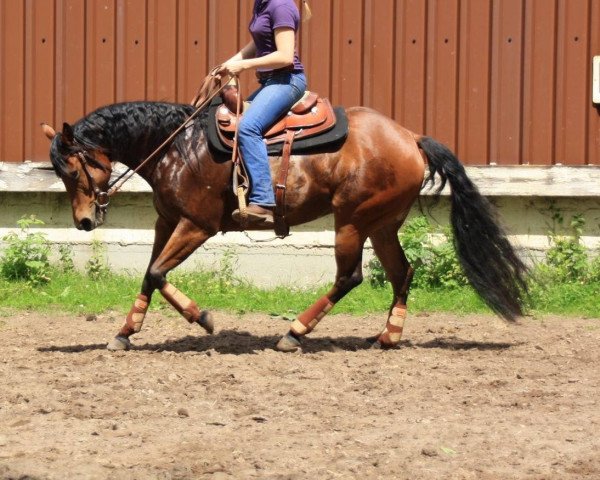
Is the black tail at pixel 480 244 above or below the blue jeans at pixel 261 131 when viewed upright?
below

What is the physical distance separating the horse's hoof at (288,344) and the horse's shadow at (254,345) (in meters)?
0.13

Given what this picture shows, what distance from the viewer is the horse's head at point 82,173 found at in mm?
8094

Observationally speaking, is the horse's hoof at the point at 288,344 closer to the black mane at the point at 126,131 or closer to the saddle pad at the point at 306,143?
the saddle pad at the point at 306,143

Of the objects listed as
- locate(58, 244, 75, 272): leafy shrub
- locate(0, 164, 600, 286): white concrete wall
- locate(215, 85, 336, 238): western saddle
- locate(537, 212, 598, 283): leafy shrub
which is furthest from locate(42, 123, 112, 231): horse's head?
locate(537, 212, 598, 283): leafy shrub

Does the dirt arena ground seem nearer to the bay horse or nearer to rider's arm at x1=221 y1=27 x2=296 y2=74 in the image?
the bay horse

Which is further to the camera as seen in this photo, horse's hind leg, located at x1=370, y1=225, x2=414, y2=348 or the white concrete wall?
the white concrete wall

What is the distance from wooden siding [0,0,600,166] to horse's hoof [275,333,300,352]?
3420 mm

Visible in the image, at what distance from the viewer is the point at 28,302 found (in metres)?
10.5

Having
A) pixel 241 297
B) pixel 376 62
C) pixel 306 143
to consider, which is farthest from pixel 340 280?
pixel 376 62

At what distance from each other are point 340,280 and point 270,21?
6.25 feet

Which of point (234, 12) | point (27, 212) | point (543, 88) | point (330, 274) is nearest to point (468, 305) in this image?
point (330, 274)

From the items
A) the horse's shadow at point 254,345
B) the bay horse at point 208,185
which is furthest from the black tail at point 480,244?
the horse's shadow at point 254,345

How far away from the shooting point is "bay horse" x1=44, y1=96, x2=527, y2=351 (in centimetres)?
819

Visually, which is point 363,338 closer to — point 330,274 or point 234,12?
point 330,274
